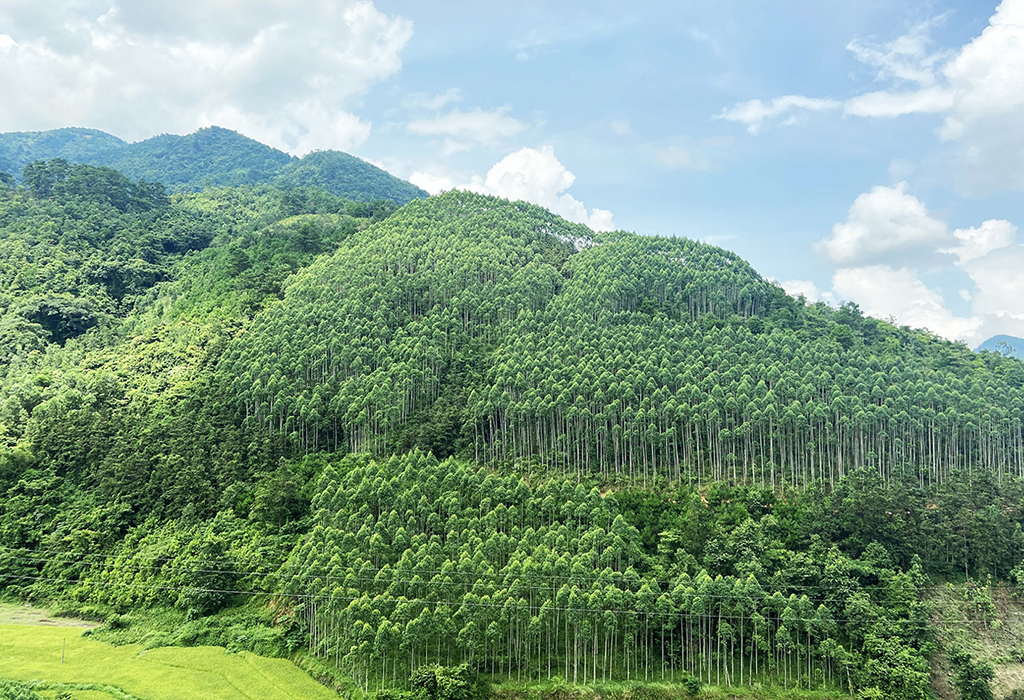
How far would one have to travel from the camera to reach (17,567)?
149 feet

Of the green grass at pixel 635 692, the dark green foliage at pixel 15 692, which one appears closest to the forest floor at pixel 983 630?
the green grass at pixel 635 692

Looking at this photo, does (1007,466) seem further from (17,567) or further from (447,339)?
(17,567)

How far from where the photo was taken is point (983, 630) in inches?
1563

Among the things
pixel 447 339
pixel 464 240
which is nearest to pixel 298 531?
pixel 447 339

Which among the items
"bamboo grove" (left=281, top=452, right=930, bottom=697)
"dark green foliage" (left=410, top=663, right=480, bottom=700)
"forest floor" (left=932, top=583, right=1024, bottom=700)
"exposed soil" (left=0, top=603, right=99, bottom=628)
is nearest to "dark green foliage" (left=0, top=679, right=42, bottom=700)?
"exposed soil" (left=0, top=603, right=99, bottom=628)

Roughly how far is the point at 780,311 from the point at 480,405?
40.7 metres

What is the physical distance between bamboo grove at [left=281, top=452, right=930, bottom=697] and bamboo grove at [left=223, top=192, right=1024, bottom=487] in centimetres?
1334

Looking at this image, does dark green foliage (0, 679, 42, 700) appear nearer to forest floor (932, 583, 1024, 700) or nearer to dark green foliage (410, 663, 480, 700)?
dark green foliage (410, 663, 480, 700)

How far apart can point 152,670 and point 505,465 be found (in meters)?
29.5

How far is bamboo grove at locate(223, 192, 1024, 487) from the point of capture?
182 ft

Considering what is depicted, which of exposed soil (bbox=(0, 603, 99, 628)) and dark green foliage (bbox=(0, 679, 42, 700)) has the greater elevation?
dark green foliage (bbox=(0, 679, 42, 700))

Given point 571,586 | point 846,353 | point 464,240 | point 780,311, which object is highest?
point 464,240

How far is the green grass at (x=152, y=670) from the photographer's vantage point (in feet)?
110

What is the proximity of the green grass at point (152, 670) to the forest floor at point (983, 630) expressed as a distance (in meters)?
37.0
